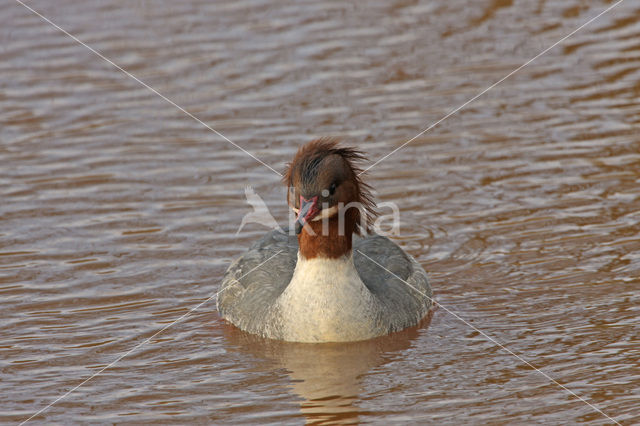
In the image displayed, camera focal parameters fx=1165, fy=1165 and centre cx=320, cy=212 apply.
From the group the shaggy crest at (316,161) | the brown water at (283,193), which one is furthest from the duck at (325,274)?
the brown water at (283,193)

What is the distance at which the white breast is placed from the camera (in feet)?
30.0

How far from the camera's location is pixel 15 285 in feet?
33.4

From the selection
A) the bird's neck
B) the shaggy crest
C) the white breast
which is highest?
the shaggy crest

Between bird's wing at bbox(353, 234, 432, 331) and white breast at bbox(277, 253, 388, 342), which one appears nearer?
white breast at bbox(277, 253, 388, 342)

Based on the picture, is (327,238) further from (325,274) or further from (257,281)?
(257,281)

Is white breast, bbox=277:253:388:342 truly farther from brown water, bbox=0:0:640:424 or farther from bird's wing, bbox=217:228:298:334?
bird's wing, bbox=217:228:298:334

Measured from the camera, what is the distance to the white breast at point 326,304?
30.0ft

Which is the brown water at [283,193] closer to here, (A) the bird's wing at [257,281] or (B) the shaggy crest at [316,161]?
(A) the bird's wing at [257,281]

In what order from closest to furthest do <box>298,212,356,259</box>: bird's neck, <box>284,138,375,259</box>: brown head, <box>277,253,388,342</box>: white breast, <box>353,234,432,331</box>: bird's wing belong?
<box>284,138,375,259</box>: brown head
<box>298,212,356,259</box>: bird's neck
<box>277,253,388,342</box>: white breast
<box>353,234,432,331</box>: bird's wing

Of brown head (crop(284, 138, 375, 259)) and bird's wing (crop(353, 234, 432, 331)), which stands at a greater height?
brown head (crop(284, 138, 375, 259))

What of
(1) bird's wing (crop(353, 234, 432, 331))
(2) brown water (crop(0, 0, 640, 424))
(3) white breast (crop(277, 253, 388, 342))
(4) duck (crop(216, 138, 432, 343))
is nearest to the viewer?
(2) brown water (crop(0, 0, 640, 424))

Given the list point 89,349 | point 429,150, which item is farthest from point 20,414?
point 429,150

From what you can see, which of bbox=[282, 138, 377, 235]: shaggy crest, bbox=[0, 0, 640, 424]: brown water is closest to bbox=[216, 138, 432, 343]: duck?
bbox=[282, 138, 377, 235]: shaggy crest

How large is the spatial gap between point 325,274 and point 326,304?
0.24 metres
